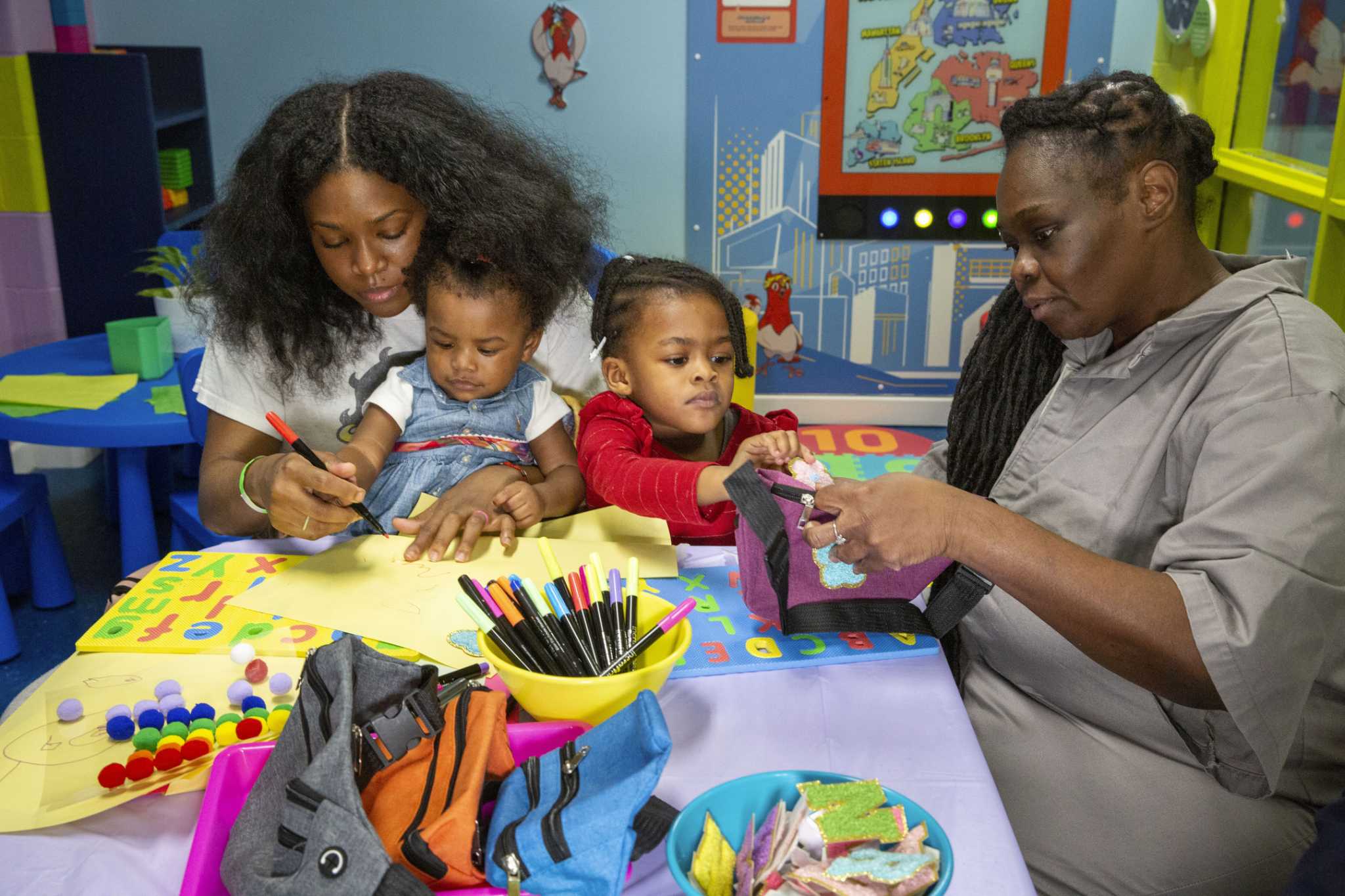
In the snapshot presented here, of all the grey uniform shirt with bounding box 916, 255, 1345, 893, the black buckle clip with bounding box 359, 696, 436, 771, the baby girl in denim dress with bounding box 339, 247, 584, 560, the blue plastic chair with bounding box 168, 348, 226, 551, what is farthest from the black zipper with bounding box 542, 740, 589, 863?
the blue plastic chair with bounding box 168, 348, 226, 551

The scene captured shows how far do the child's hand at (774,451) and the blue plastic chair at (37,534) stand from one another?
2.19 meters

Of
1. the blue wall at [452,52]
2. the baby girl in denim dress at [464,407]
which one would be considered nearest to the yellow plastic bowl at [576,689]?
the baby girl in denim dress at [464,407]

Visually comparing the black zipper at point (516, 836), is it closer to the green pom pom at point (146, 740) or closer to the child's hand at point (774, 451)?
the green pom pom at point (146, 740)

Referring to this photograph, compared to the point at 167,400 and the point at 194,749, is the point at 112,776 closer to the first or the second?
the point at 194,749

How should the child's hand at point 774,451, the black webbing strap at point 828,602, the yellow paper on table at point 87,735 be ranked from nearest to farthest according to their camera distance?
the yellow paper on table at point 87,735 < the black webbing strap at point 828,602 < the child's hand at point 774,451

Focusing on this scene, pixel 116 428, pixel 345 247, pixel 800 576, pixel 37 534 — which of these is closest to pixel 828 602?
pixel 800 576

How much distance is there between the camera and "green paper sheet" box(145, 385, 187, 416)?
275 centimetres

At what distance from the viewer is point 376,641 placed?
123 centimetres

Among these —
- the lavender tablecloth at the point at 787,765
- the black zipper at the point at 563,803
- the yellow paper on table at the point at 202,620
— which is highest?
the black zipper at the point at 563,803

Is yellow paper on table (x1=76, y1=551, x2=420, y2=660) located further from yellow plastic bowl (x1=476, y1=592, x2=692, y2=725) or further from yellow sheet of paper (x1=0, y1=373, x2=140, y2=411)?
yellow sheet of paper (x1=0, y1=373, x2=140, y2=411)

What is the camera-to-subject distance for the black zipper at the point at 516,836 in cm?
79

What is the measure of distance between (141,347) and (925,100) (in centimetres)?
281

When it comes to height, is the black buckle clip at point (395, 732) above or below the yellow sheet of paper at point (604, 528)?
above

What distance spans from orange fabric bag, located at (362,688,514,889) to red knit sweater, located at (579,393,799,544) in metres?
0.58
